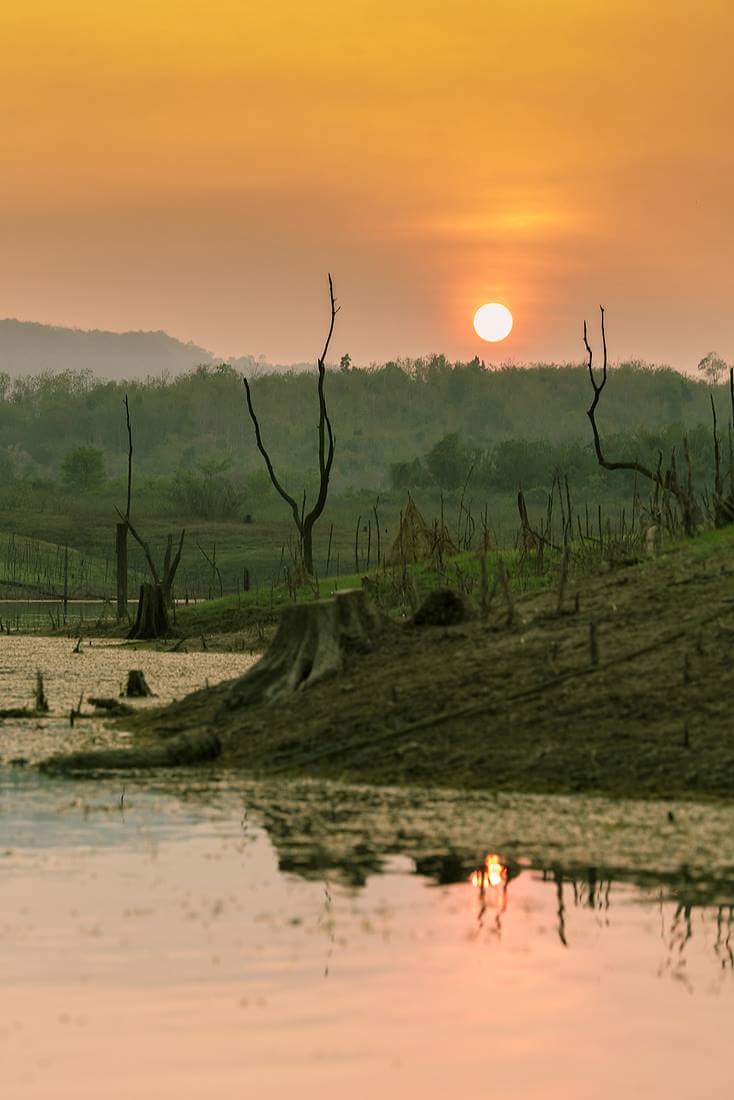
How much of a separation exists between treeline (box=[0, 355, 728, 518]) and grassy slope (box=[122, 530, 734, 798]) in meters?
104

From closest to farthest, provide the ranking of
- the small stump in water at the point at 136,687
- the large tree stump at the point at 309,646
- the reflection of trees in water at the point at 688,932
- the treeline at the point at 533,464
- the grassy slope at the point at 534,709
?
the reflection of trees in water at the point at 688,932 < the grassy slope at the point at 534,709 < the large tree stump at the point at 309,646 < the small stump in water at the point at 136,687 < the treeline at the point at 533,464

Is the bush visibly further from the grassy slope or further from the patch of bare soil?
the grassy slope

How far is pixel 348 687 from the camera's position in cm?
1460

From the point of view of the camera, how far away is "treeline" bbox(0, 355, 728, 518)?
135 m

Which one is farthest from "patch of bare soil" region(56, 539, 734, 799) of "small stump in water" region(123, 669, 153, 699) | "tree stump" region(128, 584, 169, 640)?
"tree stump" region(128, 584, 169, 640)

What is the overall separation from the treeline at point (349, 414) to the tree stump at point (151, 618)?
281 ft

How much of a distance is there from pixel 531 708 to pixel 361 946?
523 centimetres

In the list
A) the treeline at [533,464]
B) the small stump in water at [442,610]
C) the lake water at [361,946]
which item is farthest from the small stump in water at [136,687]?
the treeline at [533,464]

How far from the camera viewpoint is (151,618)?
3403 centimetres

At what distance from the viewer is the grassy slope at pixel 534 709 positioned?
1212 cm

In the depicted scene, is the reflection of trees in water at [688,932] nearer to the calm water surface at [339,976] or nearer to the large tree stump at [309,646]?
the calm water surface at [339,976]

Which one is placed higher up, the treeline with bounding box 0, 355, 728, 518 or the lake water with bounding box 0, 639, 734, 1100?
the treeline with bounding box 0, 355, 728, 518

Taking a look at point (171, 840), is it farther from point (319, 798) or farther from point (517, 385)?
point (517, 385)

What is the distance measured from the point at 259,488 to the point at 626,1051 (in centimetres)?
8474
